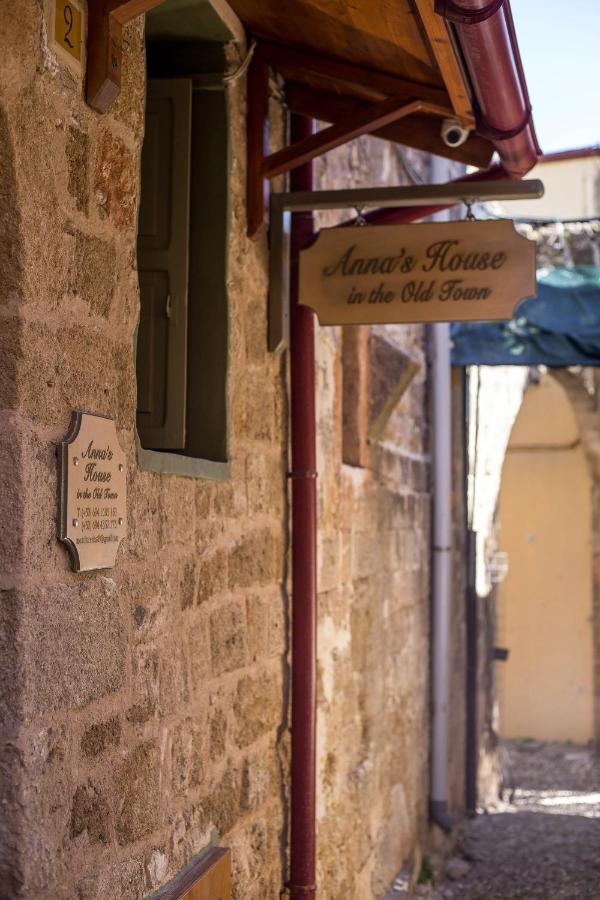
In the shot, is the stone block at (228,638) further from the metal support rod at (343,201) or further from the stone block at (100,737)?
the metal support rod at (343,201)

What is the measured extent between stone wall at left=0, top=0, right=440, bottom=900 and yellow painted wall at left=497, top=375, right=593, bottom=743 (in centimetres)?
1269

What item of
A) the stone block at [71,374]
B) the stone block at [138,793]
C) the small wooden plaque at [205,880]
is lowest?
the small wooden plaque at [205,880]

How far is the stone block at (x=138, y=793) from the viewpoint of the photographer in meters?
2.66

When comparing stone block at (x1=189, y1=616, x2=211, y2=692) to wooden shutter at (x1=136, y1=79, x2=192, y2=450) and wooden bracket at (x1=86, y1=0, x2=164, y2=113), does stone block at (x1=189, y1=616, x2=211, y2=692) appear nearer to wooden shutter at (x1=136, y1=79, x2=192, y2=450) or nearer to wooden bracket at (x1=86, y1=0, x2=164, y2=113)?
wooden shutter at (x1=136, y1=79, x2=192, y2=450)

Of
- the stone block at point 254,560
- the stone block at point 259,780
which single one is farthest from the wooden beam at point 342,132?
the stone block at point 259,780

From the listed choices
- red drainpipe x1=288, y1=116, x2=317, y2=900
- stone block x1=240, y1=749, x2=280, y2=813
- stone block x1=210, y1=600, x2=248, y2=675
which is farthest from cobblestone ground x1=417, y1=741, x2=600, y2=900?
stone block x1=210, y1=600, x2=248, y2=675

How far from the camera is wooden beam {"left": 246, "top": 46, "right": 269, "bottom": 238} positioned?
12.5 feet

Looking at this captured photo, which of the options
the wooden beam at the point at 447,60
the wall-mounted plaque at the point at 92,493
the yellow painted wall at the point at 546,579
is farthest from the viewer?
the yellow painted wall at the point at 546,579

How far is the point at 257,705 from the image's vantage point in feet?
12.3

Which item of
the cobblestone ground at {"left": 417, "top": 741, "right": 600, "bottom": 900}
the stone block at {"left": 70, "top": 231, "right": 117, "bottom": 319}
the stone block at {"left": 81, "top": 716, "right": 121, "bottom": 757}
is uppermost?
the stone block at {"left": 70, "top": 231, "right": 117, "bottom": 319}

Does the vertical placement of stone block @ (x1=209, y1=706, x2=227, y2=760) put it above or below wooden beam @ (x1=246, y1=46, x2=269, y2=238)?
below

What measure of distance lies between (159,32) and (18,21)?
141cm

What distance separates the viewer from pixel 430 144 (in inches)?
162

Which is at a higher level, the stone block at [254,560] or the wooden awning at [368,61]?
the wooden awning at [368,61]
